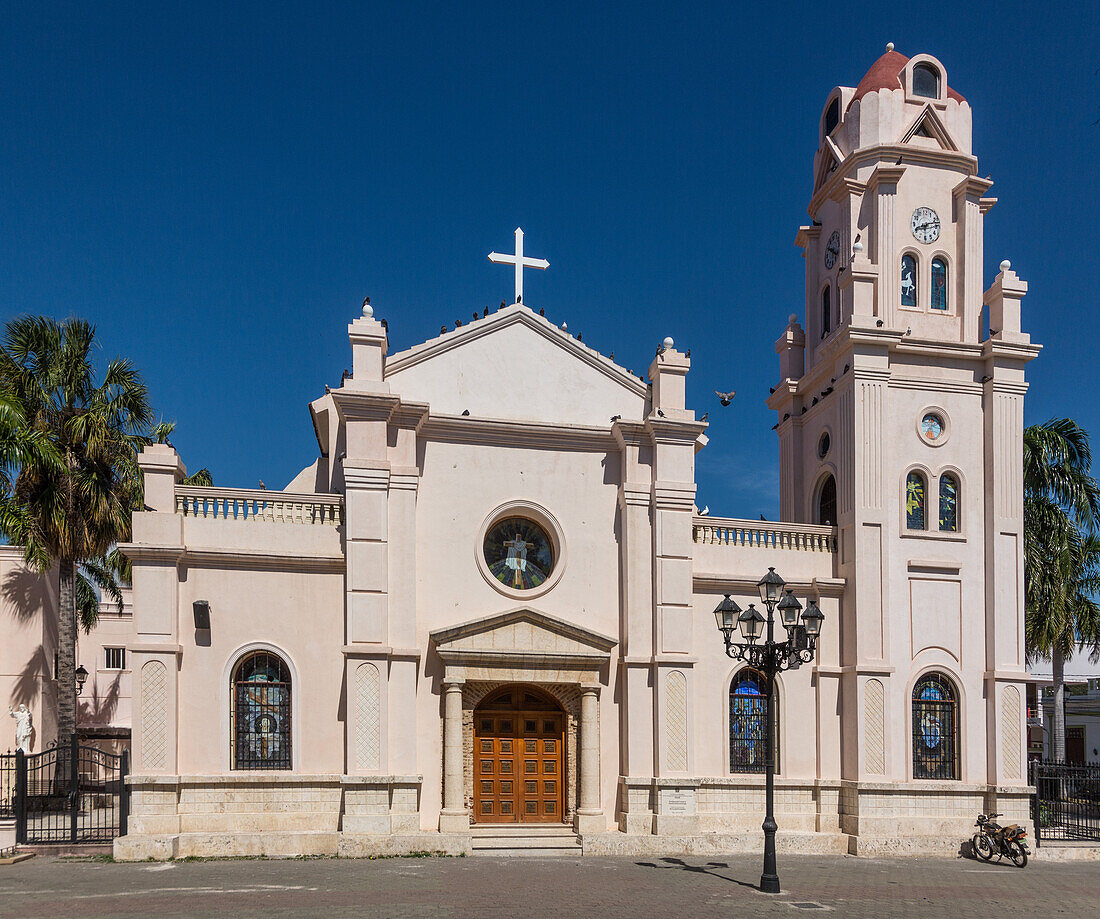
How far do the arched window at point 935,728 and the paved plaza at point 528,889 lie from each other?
7.17 feet

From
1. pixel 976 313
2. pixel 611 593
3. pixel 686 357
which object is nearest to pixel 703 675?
pixel 611 593

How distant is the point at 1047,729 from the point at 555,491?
114 ft

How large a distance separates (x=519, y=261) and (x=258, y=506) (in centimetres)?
692

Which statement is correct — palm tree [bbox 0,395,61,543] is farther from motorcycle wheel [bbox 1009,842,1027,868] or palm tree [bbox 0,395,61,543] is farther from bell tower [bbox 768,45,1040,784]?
Result: motorcycle wheel [bbox 1009,842,1027,868]

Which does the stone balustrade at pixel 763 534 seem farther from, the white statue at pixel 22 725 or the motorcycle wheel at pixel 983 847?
the white statue at pixel 22 725

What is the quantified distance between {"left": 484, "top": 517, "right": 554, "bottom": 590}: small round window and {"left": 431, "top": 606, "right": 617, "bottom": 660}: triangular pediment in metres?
0.74

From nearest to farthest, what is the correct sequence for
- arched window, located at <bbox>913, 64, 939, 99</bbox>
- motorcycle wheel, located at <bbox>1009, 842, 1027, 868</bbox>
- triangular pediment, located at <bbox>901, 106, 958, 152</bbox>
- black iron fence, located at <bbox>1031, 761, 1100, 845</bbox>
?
1. motorcycle wheel, located at <bbox>1009, 842, 1027, 868</bbox>
2. black iron fence, located at <bbox>1031, 761, 1100, 845</bbox>
3. triangular pediment, located at <bbox>901, 106, 958, 152</bbox>
4. arched window, located at <bbox>913, 64, 939, 99</bbox>

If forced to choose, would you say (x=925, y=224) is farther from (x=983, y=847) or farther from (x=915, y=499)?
(x=983, y=847)

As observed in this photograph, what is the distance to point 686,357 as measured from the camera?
20.8 meters

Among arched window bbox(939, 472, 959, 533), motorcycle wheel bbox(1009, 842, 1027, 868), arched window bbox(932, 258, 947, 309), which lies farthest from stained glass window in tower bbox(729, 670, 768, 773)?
arched window bbox(932, 258, 947, 309)

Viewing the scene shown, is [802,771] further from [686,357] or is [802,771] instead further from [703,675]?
[686,357]

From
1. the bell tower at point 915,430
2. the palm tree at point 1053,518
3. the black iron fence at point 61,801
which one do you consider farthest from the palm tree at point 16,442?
the palm tree at point 1053,518

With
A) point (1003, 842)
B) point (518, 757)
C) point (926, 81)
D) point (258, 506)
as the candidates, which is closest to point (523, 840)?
point (518, 757)

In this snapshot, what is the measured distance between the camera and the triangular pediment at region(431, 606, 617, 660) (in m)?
18.8
